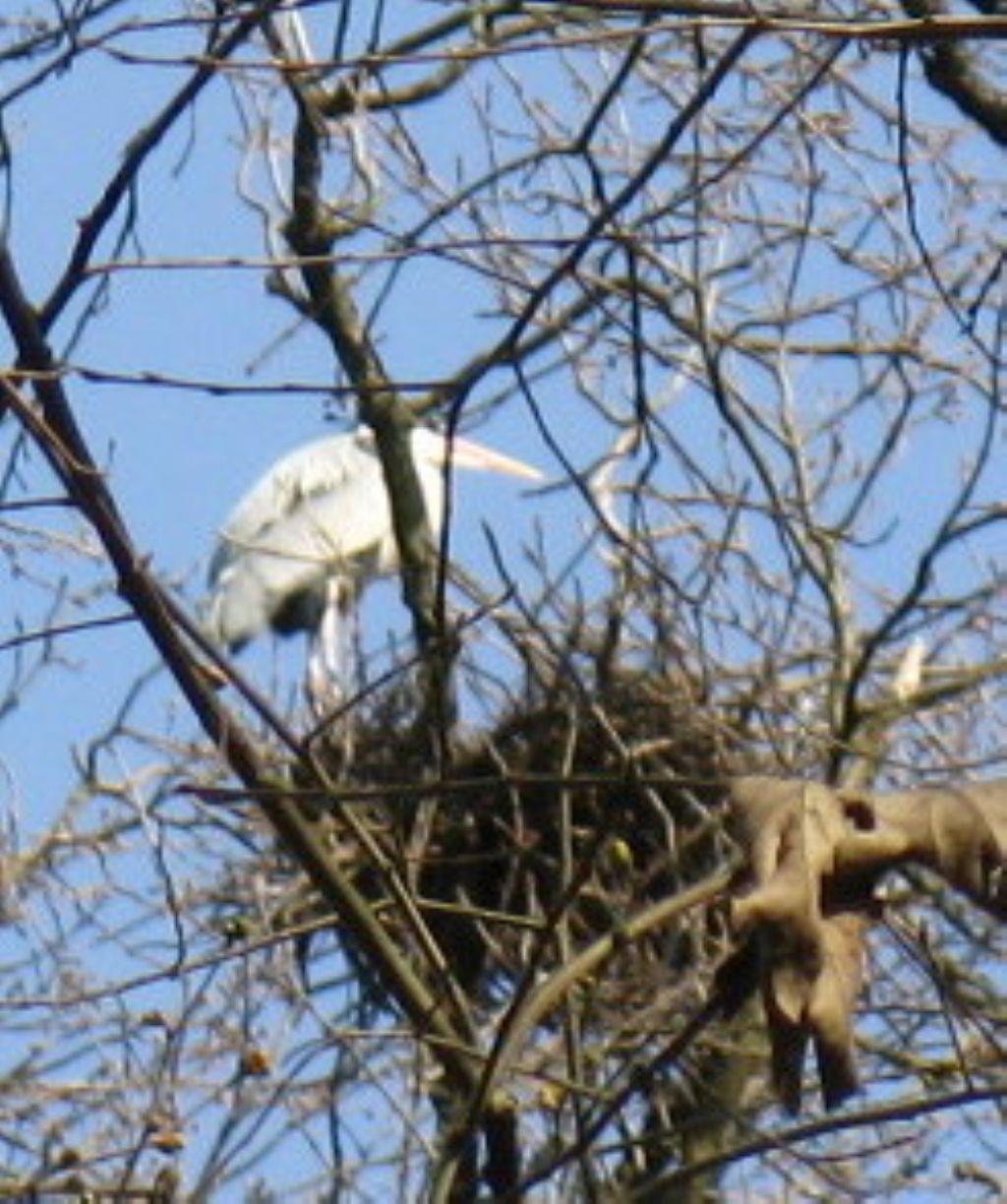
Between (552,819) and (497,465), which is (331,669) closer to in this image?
(552,819)

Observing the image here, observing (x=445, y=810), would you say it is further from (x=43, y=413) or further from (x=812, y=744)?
(x=43, y=413)

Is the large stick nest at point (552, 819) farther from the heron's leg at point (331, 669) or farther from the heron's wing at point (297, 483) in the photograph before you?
the heron's wing at point (297, 483)

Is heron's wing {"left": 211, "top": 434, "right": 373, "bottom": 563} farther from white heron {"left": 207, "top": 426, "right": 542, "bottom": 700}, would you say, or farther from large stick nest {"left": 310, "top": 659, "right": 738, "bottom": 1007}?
large stick nest {"left": 310, "top": 659, "right": 738, "bottom": 1007}

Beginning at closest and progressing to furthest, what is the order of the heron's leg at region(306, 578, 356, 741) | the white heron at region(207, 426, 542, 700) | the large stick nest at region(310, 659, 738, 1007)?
the large stick nest at region(310, 659, 738, 1007) → the heron's leg at region(306, 578, 356, 741) → the white heron at region(207, 426, 542, 700)

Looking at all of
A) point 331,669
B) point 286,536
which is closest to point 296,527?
point 286,536

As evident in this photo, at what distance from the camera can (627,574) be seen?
5.64m

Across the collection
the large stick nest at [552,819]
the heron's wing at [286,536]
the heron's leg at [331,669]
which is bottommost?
the large stick nest at [552,819]

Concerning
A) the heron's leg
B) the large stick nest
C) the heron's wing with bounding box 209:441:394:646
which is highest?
the heron's wing with bounding box 209:441:394:646

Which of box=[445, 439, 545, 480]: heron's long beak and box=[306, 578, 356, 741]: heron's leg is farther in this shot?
box=[445, 439, 545, 480]: heron's long beak

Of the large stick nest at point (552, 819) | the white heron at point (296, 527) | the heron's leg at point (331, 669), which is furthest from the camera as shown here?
the white heron at point (296, 527)

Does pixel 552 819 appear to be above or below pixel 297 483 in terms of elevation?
below

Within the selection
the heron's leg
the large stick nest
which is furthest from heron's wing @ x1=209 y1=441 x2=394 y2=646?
the large stick nest

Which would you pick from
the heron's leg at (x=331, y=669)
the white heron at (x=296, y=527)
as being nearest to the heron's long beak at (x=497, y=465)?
the white heron at (x=296, y=527)

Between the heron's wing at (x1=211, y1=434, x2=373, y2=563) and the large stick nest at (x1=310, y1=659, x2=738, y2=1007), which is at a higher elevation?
the heron's wing at (x1=211, y1=434, x2=373, y2=563)
